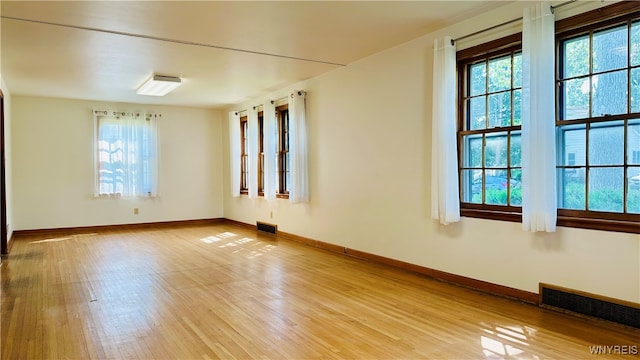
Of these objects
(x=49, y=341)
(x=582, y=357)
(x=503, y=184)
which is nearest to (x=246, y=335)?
(x=49, y=341)

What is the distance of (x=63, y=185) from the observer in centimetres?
797

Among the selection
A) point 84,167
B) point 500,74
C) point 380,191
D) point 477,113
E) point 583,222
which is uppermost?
point 500,74

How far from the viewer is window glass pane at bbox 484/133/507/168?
12.7ft

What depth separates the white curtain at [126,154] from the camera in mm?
8211

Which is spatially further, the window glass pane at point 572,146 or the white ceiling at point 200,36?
the white ceiling at point 200,36

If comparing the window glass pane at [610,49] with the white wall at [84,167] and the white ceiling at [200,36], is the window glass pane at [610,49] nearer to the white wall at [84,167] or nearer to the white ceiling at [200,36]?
the white ceiling at [200,36]

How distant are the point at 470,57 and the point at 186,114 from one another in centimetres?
666

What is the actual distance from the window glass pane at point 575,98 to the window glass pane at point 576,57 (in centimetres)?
7

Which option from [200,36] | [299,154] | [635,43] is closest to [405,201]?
[299,154]

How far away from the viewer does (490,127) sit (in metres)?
3.96

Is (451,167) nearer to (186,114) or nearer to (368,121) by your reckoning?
(368,121)

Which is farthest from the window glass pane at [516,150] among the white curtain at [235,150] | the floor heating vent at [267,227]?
the white curtain at [235,150]

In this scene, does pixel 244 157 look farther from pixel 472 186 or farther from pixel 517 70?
pixel 517 70

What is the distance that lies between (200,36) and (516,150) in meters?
3.20
